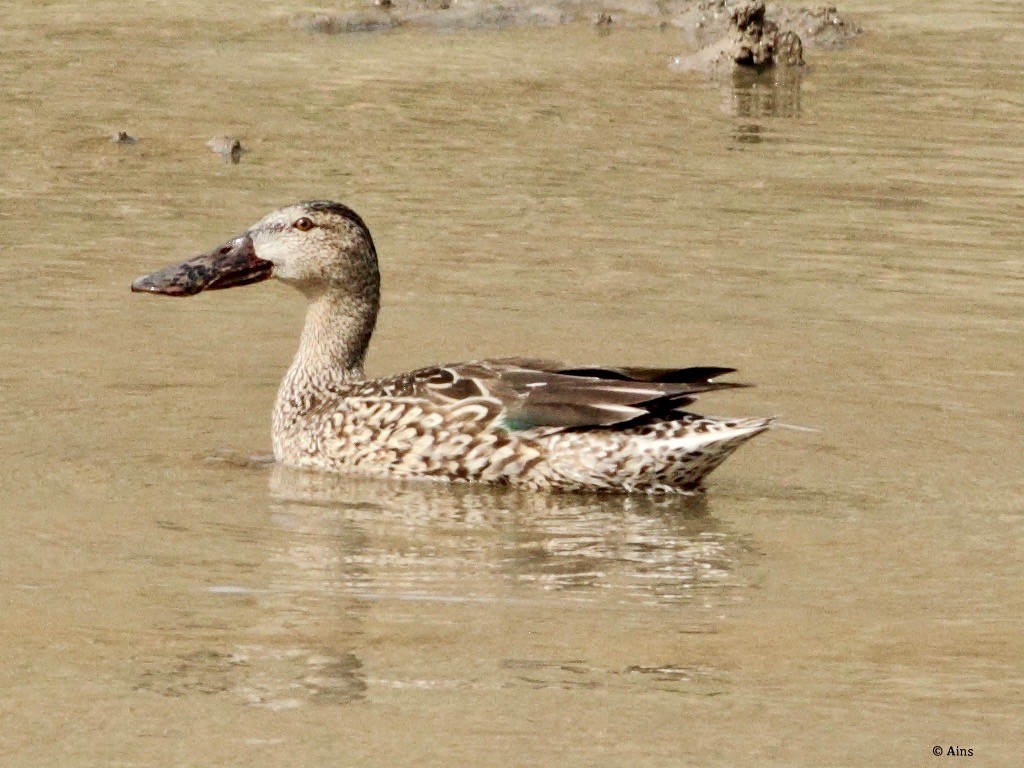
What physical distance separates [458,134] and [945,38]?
547 cm

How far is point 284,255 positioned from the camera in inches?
392

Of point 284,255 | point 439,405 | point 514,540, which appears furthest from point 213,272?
point 514,540

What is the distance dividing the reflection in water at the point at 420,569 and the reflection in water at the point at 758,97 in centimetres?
642

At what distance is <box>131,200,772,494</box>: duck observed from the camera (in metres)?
8.80

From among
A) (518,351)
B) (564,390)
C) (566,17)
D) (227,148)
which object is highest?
(566,17)

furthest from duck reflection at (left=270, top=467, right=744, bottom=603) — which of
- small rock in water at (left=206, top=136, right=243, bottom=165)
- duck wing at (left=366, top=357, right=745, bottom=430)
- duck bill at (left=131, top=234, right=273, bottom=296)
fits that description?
small rock in water at (left=206, top=136, right=243, bottom=165)

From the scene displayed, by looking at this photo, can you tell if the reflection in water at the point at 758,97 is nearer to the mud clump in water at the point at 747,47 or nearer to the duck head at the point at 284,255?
the mud clump in water at the point at 747,47

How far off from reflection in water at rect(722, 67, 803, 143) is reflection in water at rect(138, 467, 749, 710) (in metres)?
6.42

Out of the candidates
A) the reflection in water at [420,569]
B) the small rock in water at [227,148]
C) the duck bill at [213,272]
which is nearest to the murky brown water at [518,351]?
the reflection in water at [420,569]

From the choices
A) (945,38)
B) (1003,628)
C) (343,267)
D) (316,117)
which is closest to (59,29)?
(316,117)

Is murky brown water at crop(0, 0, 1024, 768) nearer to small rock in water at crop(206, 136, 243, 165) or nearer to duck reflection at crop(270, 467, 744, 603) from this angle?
duck reflection at crop(270, 467, 744, 603)

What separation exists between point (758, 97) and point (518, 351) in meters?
6.16

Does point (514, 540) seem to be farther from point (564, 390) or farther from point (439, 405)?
point (439, 405)

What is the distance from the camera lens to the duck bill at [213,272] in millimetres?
9938
